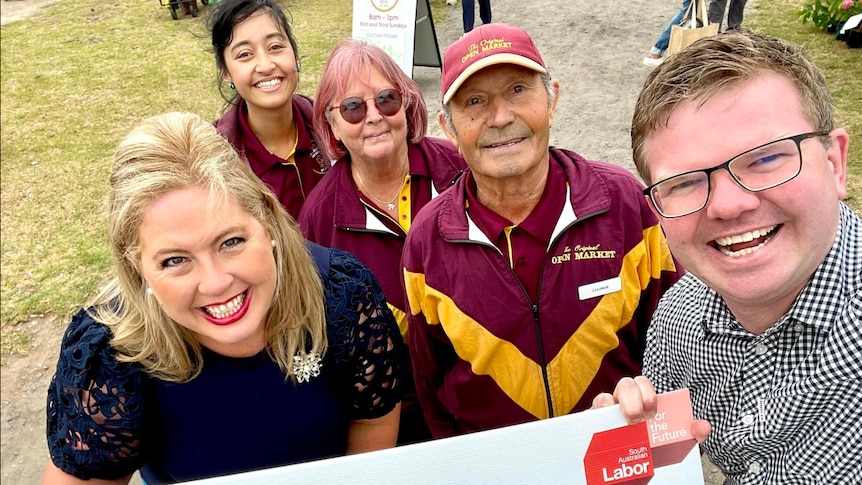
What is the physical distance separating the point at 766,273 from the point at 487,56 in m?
1.12

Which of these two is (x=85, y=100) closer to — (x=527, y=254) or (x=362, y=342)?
(x=362, y=342)

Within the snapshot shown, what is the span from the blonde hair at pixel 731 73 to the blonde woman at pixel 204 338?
3.57ft

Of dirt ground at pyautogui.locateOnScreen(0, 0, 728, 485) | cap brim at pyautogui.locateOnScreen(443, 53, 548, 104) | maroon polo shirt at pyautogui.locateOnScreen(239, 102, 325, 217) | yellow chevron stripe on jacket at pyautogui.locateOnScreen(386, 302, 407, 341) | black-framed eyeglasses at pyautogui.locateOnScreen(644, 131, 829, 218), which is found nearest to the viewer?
black-framed eyeglasses at pyautogui.locateOnScreen(644, 131, 829, 218)

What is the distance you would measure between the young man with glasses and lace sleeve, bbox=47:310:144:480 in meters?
1.52

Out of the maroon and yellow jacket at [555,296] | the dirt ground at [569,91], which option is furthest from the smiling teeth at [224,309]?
the dirt ground at [569,91]

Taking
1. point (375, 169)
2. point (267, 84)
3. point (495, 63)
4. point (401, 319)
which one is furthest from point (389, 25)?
point (495, 63)

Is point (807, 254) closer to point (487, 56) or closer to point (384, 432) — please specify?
point (487, 56)

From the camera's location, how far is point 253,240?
1.64m

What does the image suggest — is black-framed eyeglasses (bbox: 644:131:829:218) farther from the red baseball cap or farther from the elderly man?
the red baseball cap

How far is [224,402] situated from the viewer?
68.4 inches

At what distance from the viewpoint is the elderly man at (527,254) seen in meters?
1.98

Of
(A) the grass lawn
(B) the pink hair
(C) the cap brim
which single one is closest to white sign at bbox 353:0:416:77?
(A) the grass lawn

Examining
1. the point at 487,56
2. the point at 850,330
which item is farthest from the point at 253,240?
the point at 850,330

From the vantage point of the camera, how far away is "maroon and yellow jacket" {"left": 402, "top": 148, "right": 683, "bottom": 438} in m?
1.99
